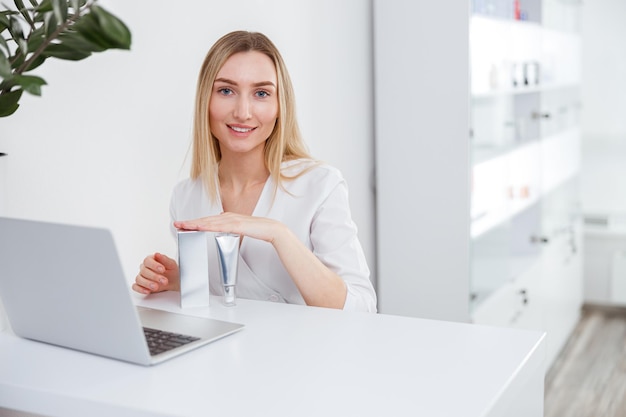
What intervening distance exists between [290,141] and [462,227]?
4.12ft

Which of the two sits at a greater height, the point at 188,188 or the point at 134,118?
the point at 134,118

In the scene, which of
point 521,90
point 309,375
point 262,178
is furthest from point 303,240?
point 521,90

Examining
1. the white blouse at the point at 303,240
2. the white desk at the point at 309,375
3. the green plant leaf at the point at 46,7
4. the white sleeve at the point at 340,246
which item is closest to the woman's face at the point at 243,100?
the white blouse at the point at 303,240

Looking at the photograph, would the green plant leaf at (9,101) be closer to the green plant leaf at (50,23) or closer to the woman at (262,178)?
the green plant leaf at (50,23)

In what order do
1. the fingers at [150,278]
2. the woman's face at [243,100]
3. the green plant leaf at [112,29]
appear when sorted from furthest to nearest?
the woman's face at [243,100], the fingers at [150,278], the green plant leaf at [112,29]

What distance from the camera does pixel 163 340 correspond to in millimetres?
1448

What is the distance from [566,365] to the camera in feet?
13.8

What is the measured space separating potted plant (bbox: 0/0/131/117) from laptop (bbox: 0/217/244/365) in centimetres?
22

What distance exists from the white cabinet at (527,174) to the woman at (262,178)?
1.26 m

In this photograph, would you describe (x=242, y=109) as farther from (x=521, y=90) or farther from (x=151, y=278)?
(x=521, y=90)

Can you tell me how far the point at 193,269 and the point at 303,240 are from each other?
409 mm

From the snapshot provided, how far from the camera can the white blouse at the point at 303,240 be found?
2.01 meters

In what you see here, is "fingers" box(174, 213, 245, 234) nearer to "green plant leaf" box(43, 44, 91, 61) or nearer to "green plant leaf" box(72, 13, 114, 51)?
"green plant leaf" box(43, 44, 91, 61)

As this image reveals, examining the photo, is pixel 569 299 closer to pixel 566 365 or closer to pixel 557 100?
pixel 566 365
